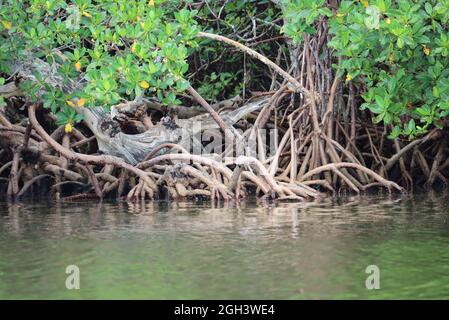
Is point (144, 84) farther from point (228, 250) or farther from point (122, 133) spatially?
point (228, 250)

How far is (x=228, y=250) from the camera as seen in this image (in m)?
7.49

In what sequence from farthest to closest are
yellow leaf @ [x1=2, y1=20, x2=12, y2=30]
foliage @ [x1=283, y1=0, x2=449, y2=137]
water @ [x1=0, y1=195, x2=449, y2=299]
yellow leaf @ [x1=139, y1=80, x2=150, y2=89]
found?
yellow leaf @ [x1=2, y1=20, x2=12, y2=30] → yellow leaf @ [x1=139, y1=80, x2=150, y2=89] → foliage @ [x1=283, y1=0, x2=449, y2=137] → water @ [x1=0, y1=195, x2=449, y2=299]

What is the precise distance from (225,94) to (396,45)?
479 centimetres

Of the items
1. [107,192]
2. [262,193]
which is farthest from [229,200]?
[107,192]

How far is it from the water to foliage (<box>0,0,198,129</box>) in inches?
44.5

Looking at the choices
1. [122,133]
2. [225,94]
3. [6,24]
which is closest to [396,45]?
[6,24]

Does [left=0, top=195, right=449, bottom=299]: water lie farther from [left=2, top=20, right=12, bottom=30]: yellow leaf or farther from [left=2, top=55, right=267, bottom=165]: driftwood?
[left=2, top=20, right=12, bottom=30]: yellow leaf

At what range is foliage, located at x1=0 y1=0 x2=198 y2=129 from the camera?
9477 mm

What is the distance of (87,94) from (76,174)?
2164 millimetres

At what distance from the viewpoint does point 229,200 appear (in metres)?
10.8

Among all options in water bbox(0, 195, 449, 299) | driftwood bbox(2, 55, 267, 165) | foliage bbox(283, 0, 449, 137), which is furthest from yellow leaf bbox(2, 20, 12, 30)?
foliage bbox(283, 0, 449, 137)

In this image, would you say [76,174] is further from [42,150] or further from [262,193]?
[262,193]

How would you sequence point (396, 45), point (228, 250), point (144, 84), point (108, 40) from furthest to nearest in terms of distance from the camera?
point (108, 40) < point (144, 84) < point (396, 45) < point (228, 250)

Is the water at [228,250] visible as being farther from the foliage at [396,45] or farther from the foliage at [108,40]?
the foliage at [108,40]
